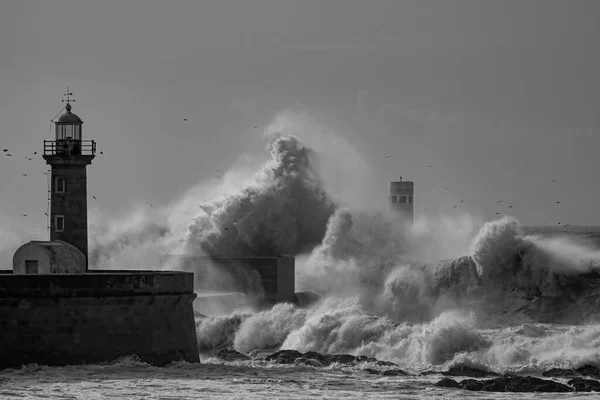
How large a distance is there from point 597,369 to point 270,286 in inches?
387

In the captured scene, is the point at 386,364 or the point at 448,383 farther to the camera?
the point at 386,364

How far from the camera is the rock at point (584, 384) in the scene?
27219 mm

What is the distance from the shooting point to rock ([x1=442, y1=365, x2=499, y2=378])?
98.1ft

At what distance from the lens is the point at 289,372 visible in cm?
2928

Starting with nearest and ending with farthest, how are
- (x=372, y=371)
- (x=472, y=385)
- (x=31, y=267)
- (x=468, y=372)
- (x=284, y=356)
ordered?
(x=472, y=385) → (x=372, y=371) → (x=468, y=372) → (x=31, y=267) → (x=284, y=356)

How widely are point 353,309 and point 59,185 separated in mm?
7644

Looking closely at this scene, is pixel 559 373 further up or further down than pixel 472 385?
further up

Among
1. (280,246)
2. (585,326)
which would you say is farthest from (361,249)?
(585,326)

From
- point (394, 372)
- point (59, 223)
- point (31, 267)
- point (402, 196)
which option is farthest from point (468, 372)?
point (402, 196)

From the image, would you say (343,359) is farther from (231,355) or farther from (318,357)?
(231,355)

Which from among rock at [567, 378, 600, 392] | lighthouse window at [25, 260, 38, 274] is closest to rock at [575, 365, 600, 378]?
rock at [567, 378, 600, 392]

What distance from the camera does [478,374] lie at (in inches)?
1183

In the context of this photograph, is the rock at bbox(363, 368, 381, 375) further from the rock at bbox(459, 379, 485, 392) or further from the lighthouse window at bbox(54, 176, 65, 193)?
the lighthouse window at bbox(54, 176, 65, 193)

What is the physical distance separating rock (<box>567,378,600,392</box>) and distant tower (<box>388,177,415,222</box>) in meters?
23.6
